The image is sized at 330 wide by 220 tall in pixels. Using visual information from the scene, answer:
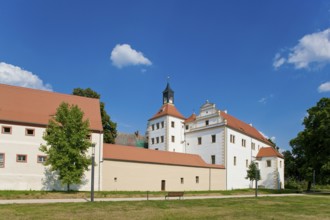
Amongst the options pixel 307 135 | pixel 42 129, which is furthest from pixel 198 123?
pixel 42 129

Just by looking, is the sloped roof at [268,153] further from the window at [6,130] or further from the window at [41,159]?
the window at [6,130]

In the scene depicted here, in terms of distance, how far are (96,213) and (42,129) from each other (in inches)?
749

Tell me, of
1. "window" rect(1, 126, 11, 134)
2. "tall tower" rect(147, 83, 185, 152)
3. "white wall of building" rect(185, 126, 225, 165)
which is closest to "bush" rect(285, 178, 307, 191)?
"white wall of building" rect(185, 126, 225, 165)

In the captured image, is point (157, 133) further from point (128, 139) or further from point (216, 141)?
point (128, 139)

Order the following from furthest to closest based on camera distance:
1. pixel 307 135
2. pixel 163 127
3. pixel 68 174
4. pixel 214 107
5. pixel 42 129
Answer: pixel 163 127 → pixel 214 107 → pixel 307 135 → pixel 42 129 → pixel 68 174

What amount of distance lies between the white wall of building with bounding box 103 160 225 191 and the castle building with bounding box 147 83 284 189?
3282 mm

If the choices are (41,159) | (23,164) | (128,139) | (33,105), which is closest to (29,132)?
(41,159)

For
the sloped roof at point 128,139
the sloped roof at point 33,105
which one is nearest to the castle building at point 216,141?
the sloped roof at point 128,139

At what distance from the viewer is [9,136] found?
98.9ft

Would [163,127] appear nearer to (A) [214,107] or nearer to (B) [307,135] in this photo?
(A) [214,107]

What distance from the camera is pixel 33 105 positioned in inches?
1324

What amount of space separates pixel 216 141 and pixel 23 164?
2745 centimetres

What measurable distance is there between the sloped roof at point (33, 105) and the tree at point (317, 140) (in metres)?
26.2

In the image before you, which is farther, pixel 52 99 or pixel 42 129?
pixel 52 99
